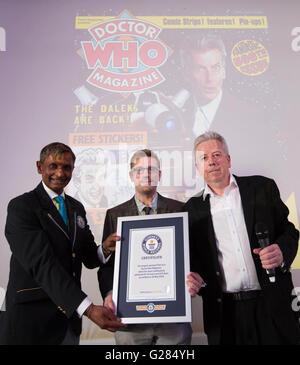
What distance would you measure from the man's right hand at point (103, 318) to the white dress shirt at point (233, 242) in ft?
2.20

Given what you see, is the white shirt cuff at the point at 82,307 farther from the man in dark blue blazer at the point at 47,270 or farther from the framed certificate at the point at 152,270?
the framed certificate at the point at 152,270

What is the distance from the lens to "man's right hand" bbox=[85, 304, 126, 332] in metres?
1.88

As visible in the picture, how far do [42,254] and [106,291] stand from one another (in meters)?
0.51

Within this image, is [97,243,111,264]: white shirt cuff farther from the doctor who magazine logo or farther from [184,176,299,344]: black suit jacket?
the doctor who magazine logo

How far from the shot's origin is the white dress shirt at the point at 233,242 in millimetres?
2010

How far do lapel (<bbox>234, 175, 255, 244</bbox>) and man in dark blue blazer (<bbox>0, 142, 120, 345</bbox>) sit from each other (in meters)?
0.97

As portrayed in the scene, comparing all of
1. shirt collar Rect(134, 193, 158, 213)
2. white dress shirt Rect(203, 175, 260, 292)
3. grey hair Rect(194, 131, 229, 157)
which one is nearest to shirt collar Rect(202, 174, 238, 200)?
white dress shirt Rect(203, 175, 260, 292)

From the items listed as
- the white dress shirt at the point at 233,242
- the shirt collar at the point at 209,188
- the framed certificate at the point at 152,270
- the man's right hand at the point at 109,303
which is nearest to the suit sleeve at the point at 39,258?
the man's right hand at the point at 109,303

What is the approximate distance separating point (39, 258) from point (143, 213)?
76cm

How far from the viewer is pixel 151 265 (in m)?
2.04

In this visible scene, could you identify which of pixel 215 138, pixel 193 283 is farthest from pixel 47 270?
pixel 215 138

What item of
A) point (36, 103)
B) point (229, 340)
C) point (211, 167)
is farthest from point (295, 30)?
point (229, 340)

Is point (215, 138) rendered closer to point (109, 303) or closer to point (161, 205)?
point (161, 205)

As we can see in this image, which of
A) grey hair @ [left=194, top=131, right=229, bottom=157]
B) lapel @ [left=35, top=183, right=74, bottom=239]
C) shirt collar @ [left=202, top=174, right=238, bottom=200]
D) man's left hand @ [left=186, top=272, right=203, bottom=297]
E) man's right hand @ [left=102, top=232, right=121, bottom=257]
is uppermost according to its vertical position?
grey hair @ [left=194, top=131, right=229, bottom=157]
